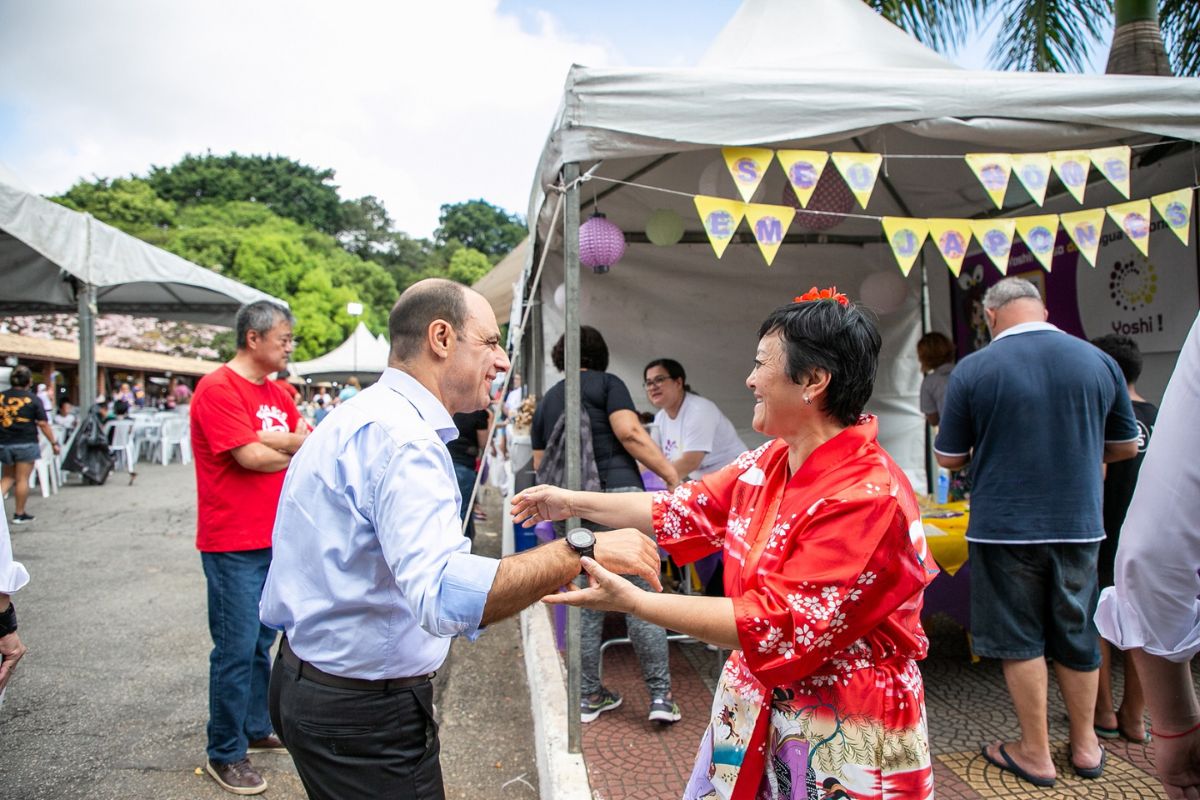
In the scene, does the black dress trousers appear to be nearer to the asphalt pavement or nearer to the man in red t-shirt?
the man in red t-shirt

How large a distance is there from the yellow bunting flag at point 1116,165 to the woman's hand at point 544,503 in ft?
9.93

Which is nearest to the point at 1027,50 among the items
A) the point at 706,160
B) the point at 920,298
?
the point at 920,298

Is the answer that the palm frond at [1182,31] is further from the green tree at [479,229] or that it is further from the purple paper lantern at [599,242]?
the green tree at [479,229]

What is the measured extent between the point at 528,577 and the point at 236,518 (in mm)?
2174

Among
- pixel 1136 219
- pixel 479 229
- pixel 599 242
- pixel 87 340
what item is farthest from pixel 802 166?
pixel 479 229

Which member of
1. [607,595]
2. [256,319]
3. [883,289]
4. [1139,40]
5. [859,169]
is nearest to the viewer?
[607,595]

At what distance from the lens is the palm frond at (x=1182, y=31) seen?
25.3 feet

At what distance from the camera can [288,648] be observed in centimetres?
164

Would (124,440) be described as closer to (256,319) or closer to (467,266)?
(256,319)

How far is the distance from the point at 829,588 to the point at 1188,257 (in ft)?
15.1

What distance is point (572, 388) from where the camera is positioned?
3.00m

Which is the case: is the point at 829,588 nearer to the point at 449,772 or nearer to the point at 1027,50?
the point at 449,772

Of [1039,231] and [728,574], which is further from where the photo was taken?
[1039,231]

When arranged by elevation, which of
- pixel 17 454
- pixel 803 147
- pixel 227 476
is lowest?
pixel 17 454
